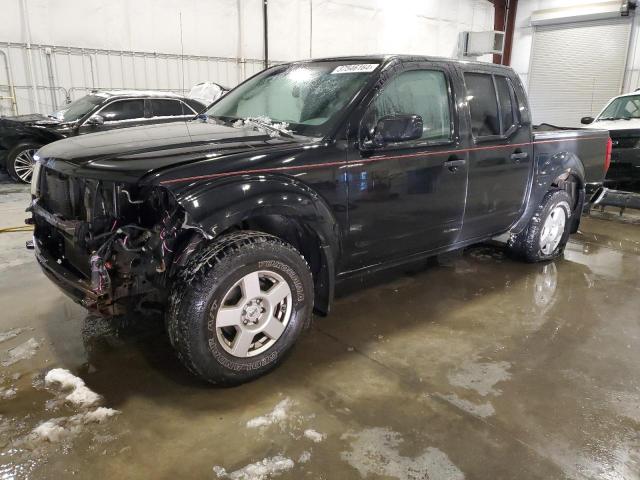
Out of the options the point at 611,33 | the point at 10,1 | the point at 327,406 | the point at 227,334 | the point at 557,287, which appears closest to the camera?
the point at 327,406

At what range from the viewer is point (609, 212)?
7.09 meters

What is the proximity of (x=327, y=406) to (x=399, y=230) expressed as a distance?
1.25m

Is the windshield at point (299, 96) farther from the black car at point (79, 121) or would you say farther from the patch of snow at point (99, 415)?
the black car at point (79, 121)

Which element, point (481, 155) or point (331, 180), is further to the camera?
point (481, 155)

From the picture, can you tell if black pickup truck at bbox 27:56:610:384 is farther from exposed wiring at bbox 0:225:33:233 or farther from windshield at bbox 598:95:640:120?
windshield at bbox 598:95:640:120

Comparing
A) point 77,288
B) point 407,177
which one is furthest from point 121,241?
point 407,177

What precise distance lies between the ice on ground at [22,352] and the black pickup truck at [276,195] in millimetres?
592

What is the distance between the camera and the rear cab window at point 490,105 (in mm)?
3551

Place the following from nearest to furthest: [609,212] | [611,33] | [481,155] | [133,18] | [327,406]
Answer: [327,406]
[481,155]
[609,212]
[133,18]
[611,33]

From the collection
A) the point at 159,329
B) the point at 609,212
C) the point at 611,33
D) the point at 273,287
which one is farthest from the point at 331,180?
the point at 611,33

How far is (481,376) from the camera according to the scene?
8.96ft

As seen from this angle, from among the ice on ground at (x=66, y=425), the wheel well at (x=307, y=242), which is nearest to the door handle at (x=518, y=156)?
the wheel well at (x=307, y=242)

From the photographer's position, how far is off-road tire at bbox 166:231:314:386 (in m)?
2.30

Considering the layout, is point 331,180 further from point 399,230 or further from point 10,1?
point 10,1
